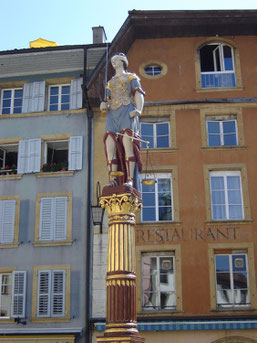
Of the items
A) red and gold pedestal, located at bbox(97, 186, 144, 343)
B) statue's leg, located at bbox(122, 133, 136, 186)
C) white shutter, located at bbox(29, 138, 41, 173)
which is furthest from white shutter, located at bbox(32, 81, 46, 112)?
→ red and gold pedestal, located at bbox(97, 186, 144, 343)

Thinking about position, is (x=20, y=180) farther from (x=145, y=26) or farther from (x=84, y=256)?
(x=145, y=26)

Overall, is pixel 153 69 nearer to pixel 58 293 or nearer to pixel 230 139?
pixel 230 139

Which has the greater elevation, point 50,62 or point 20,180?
point 50,62

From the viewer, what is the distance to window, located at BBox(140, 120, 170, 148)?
23891mm

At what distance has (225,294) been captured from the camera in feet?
70.6

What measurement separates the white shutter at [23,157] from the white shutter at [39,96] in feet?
5.05

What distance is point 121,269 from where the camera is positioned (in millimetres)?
10906

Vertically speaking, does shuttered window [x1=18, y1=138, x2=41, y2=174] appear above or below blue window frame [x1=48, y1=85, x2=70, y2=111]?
below

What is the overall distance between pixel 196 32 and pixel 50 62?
19.9 feet

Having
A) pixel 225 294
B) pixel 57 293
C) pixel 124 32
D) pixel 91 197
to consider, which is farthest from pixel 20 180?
pixel 225 294

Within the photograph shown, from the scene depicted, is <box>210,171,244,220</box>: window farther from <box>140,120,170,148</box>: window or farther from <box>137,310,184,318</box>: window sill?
<box>137,310,184,318</box>: window sill

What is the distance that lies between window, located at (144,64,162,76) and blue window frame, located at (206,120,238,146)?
289cm

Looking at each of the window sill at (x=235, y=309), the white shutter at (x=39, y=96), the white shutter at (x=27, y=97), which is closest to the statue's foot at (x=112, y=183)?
the window sill at (x=235, y=309)

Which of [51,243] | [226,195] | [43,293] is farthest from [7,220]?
[226,195]
